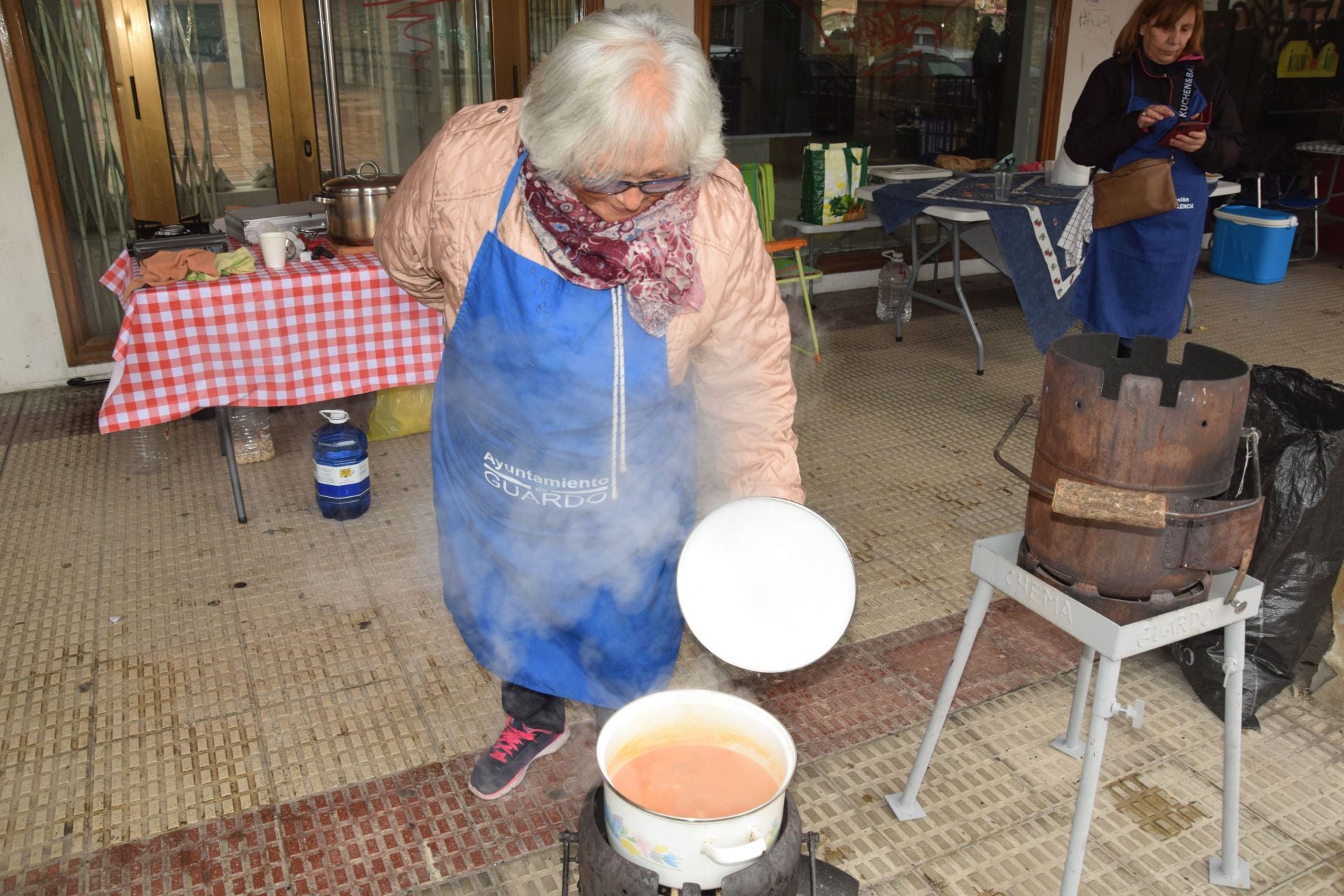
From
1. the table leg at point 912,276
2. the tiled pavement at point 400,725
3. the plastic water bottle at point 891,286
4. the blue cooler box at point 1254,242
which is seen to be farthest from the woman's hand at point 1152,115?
the blue cooler box at point 1254,242

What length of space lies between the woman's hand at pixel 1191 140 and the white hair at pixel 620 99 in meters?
3.20

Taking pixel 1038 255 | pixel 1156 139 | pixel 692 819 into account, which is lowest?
pixel 692 819

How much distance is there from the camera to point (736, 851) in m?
1.35

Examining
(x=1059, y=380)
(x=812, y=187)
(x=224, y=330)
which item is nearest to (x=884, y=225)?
(x=812, y=187)

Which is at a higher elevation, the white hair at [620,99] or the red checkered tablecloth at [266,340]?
the white hair at [620,99]

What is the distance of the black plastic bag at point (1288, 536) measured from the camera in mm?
2521

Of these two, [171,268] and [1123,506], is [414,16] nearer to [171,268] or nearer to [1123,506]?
[171,268]

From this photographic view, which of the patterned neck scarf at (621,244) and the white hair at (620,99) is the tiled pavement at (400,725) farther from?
the white hair at (620,99)

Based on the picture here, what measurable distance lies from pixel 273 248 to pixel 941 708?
2731 mm

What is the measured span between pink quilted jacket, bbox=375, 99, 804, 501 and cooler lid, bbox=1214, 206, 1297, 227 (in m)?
6.67

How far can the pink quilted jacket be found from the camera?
73.5 inches

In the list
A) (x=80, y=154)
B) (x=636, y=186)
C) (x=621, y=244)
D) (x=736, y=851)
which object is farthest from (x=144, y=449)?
(x=736, y=851)

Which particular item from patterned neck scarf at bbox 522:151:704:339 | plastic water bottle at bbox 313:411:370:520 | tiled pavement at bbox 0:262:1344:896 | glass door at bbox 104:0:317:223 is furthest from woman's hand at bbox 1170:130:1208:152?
glass door at bbox 104:0:317:223

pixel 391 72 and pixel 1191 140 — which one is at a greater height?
pixel 391 72
